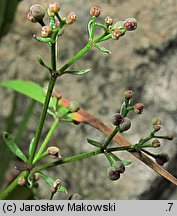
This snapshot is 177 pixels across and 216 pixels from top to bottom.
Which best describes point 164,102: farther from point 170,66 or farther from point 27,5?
point 27,5

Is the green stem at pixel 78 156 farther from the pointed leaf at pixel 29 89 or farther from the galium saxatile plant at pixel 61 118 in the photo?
the pointed leaf at pixel 29 89

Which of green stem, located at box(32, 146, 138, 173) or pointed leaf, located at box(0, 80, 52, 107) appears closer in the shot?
green stem, located at box(32, 146, 138, 173)

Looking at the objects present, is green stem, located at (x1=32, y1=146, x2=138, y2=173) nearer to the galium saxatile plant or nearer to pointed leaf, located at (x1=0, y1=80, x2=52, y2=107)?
the galium saxatile plant

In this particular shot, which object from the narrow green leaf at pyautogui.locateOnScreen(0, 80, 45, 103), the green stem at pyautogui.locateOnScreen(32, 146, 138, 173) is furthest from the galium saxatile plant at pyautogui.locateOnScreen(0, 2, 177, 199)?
the narrow green leaf at pyautogui.locateOnScreen(0, 80, 45, 103)

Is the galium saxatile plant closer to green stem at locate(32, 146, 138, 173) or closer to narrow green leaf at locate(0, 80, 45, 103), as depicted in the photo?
green stem at locate(32, 146, 138, 173)

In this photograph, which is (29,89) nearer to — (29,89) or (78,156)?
(29,89)

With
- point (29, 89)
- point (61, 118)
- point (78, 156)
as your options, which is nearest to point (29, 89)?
point (29, 89)

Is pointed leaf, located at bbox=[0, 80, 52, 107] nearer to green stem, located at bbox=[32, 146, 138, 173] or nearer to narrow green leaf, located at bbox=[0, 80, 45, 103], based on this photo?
narrow green leaf, located at bbox=[0, 80, 45, 103]

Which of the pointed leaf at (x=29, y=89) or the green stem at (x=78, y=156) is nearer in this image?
the green stem at (x=78, y=156)

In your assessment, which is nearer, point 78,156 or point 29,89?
point 78,156

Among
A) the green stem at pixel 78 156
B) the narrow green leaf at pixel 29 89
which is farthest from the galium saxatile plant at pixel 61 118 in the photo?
the narrow green leaf at pixel 29 89
